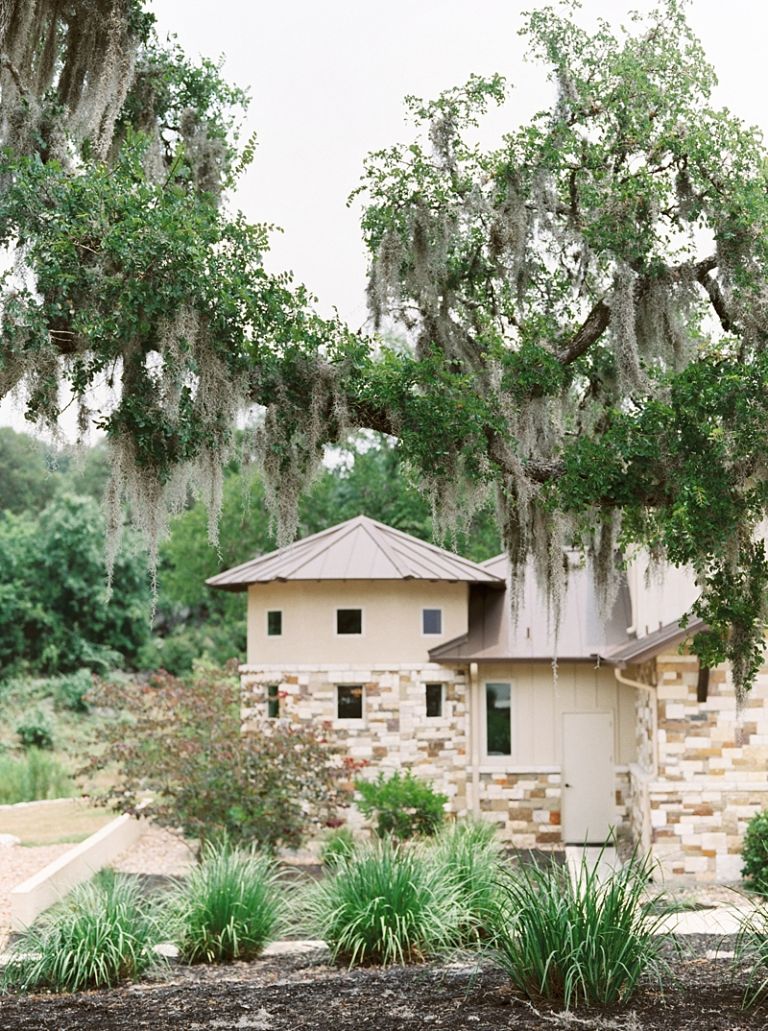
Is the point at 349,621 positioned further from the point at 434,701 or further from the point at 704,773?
the point at 704,773

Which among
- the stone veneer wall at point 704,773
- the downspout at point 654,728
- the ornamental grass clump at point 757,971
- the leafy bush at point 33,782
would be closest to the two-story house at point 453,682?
the downspout at point 654,728

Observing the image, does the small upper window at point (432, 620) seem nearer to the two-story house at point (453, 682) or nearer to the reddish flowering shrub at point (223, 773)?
the two-story house at point (453, 682)

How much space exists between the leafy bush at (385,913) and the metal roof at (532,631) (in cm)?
844

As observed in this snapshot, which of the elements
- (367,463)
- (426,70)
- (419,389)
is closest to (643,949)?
(419,389)

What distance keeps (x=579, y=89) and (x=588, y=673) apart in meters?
10.8

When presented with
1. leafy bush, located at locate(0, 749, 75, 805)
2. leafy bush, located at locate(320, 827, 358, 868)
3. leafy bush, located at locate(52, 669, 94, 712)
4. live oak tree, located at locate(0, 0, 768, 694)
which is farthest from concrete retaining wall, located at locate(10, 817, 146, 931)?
leafy bush, located at locate(52, 669, 94, 712)

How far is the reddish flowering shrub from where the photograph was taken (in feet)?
42.5

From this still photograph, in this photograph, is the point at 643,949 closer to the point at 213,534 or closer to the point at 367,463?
the point at 213,534

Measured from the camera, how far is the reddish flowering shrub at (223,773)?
12.9 m

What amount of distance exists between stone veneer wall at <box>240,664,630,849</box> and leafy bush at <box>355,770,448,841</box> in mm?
1241

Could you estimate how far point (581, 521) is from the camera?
24.6 ft

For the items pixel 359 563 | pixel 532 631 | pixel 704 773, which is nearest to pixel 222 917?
pixel 704 773

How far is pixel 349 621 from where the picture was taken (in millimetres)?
17141

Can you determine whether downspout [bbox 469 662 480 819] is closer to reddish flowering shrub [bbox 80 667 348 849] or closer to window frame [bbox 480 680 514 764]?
window frame [bbox 480 680 514 764]
